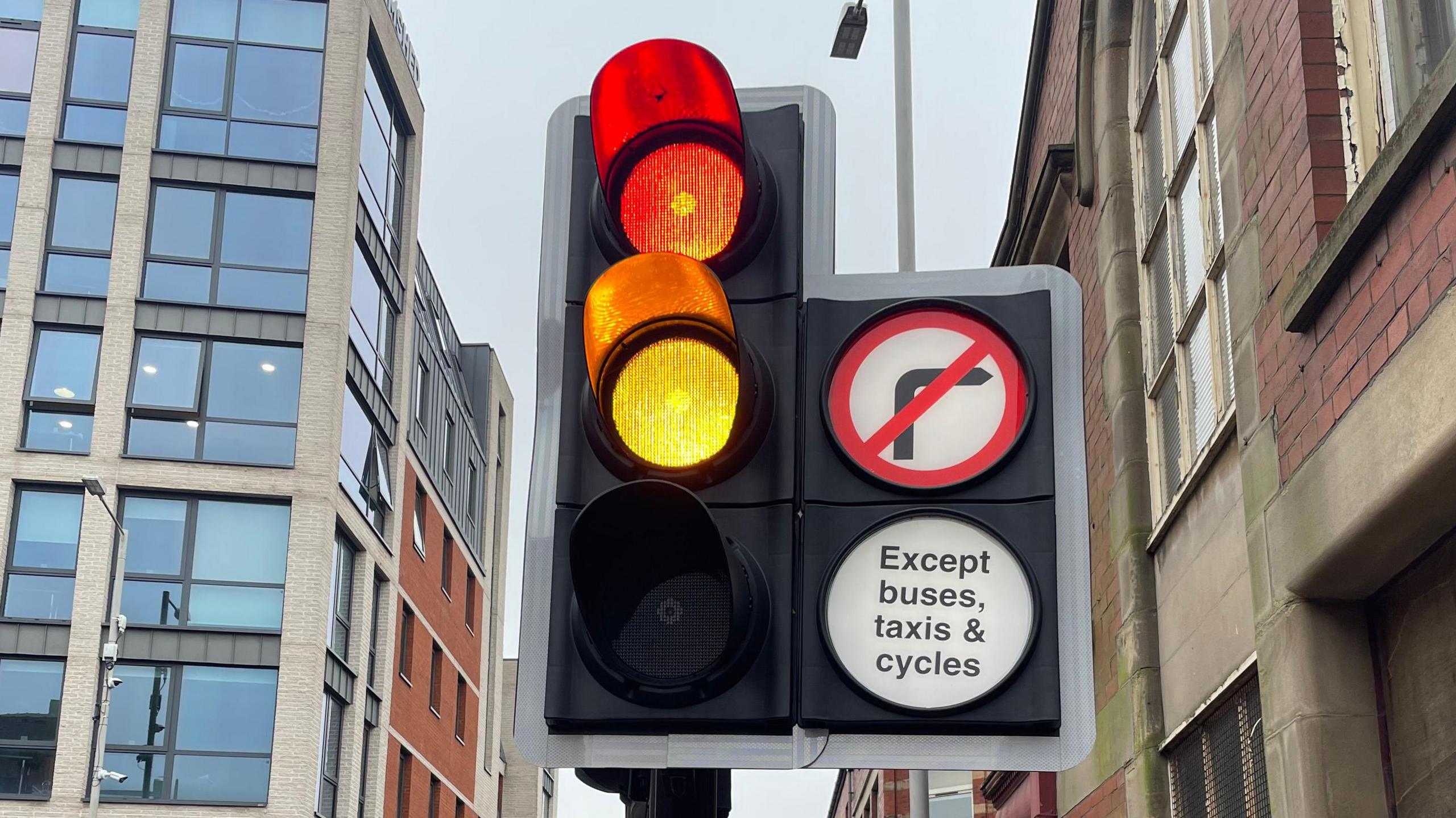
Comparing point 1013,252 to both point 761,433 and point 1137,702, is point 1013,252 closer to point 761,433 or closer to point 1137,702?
point 1137,702

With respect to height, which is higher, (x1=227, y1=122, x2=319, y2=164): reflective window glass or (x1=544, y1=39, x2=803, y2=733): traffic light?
→ (x1=227, y1=122, x2=319, y2=164): reflective window glass

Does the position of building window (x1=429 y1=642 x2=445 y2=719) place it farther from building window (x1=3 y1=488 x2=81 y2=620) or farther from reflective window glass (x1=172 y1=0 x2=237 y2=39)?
reflective window glass (x1=172 y1=0 x2=237 y2=39)

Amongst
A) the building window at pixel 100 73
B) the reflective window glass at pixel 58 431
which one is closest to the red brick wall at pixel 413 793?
the reflective window glass at pixel 58 431

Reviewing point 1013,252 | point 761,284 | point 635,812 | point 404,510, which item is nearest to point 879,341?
point 761,284

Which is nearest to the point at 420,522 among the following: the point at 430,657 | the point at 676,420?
the point at 430,657

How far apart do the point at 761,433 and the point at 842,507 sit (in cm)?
21

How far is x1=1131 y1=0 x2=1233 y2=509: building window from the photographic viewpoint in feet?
27.7

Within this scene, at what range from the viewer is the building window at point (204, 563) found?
3067cm

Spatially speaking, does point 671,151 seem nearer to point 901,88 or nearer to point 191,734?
point 901,88

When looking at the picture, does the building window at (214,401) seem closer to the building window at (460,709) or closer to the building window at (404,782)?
the building window at (404,782)

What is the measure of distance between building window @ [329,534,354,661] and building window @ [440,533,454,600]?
9.38 metres

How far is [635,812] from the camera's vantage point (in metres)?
2.83

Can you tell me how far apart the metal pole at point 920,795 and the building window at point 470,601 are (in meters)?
36.0

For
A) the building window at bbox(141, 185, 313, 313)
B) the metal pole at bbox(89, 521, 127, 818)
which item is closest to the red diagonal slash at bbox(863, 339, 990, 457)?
the metal pole at bbox(89, 521, 127, 818)
